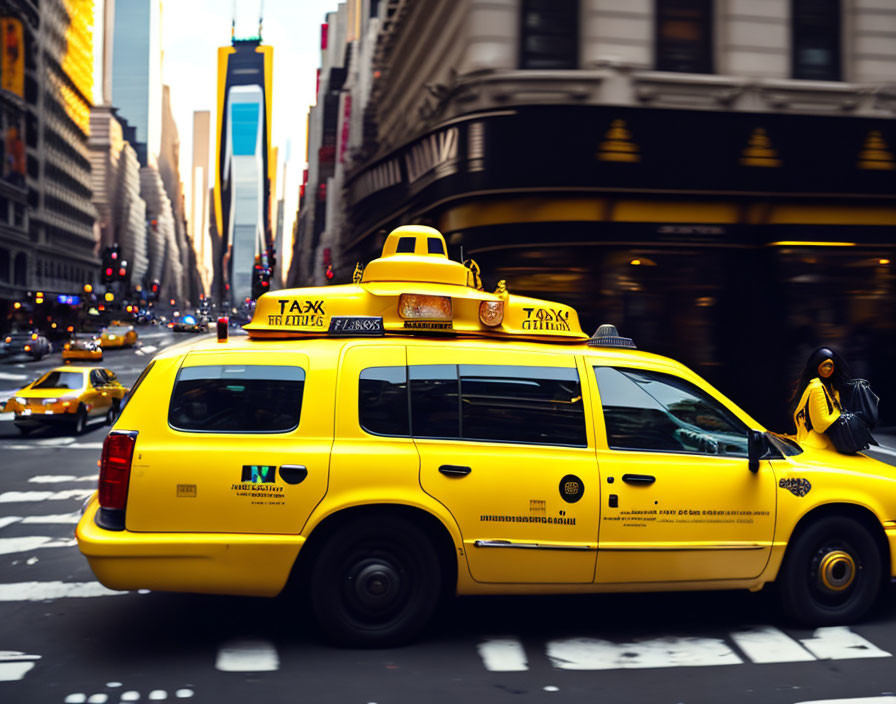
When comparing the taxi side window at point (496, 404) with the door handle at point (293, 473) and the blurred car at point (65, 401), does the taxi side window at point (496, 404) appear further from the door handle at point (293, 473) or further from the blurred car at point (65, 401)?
the blurred car at point (65, 401)

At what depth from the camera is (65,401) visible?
54.3 ft

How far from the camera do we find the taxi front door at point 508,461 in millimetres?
4938

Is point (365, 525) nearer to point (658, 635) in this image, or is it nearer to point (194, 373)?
point (194, 373)

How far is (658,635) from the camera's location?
525 centimetres

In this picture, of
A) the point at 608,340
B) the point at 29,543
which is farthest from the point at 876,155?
the point at 29,543

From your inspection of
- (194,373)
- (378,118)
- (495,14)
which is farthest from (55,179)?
(194,373)

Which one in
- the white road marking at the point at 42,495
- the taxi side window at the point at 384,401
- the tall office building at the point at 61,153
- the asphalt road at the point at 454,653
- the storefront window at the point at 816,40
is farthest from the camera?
the tall office building at the point at 61,153

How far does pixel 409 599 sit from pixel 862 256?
13331mm

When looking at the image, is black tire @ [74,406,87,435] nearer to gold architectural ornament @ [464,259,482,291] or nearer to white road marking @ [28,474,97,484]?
white road marking @ [28,474,97,484]

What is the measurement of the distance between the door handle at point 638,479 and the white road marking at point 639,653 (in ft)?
3.09

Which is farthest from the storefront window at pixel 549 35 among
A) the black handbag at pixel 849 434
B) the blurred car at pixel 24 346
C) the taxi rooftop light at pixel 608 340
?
the blurred car at pixel 24 346

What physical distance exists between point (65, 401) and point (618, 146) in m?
11.2

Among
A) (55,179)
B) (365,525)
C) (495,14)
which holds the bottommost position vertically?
(365,525)

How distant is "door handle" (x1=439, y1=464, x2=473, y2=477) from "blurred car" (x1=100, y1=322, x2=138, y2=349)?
2077 inches
